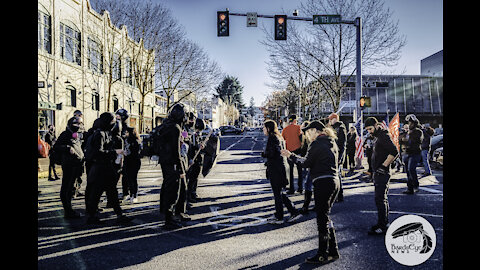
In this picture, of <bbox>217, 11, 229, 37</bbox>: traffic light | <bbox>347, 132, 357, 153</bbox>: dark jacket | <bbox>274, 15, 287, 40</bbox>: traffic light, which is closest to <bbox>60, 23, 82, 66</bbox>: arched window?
<bbox>217, 11, 229, 37</bbox>: traffic light

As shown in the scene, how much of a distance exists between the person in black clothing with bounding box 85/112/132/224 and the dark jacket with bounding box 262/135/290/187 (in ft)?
8.85

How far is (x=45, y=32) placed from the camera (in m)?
18.4

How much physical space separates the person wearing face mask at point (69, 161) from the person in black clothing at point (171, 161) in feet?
6.51

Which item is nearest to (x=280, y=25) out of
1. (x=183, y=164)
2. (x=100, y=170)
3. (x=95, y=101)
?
(x=183, y=164)

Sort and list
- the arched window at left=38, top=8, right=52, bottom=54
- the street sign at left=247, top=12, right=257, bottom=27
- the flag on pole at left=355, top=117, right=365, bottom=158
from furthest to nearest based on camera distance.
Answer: the arched window at left=38, top=8, right=52, bottom=54, the flag on pole at left=355, top=117, right=365, bottom=158, the street sign at left=247, top=12, right=257, bottom=27

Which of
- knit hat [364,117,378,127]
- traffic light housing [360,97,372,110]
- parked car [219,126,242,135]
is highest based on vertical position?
parked car [219,126,242,135]

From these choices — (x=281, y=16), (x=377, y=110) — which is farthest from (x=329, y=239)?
(x=377, y=110)

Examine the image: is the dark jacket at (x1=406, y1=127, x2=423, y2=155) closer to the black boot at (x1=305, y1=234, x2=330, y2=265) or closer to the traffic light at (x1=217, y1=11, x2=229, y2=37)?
the black boot at (x1=305, y1=234, x2=330, y2=265)

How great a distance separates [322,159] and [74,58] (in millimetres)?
22236

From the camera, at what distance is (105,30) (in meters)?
22.1

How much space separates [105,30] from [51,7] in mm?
3704

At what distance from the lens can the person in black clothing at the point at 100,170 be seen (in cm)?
533

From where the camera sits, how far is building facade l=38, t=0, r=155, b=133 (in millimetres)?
18438
